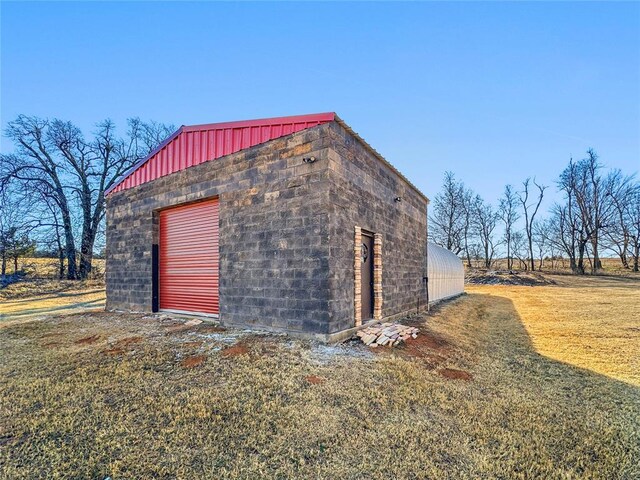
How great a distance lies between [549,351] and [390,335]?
3.66 meters

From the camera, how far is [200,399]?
3703 mm

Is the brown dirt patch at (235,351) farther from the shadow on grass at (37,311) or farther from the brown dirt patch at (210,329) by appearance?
the shadow on grass at (37,311)

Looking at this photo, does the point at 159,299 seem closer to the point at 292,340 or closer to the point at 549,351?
the point at 292,340

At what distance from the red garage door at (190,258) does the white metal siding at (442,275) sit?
887 centimetres

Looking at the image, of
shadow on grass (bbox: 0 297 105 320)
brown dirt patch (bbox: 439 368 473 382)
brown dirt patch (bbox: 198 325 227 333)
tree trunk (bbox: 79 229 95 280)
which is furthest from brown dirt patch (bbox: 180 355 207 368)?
tree trunk (bbox: 79 229 95 280)

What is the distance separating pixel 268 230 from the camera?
6.54m

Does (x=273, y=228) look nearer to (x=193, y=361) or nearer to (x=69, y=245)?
(x=193, y=361)

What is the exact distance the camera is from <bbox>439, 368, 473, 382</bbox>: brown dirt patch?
16.3 feet

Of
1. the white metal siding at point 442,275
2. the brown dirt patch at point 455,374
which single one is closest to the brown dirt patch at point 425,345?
the brown dirt patch at point 455,374

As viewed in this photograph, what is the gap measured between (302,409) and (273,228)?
3675 millimetres

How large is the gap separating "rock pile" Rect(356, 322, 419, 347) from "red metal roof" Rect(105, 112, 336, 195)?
4.16 metres

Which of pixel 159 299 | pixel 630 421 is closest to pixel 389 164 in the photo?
pixel 630 421

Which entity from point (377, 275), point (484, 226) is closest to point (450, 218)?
point (484, 226)

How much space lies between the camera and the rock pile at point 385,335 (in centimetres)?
604
